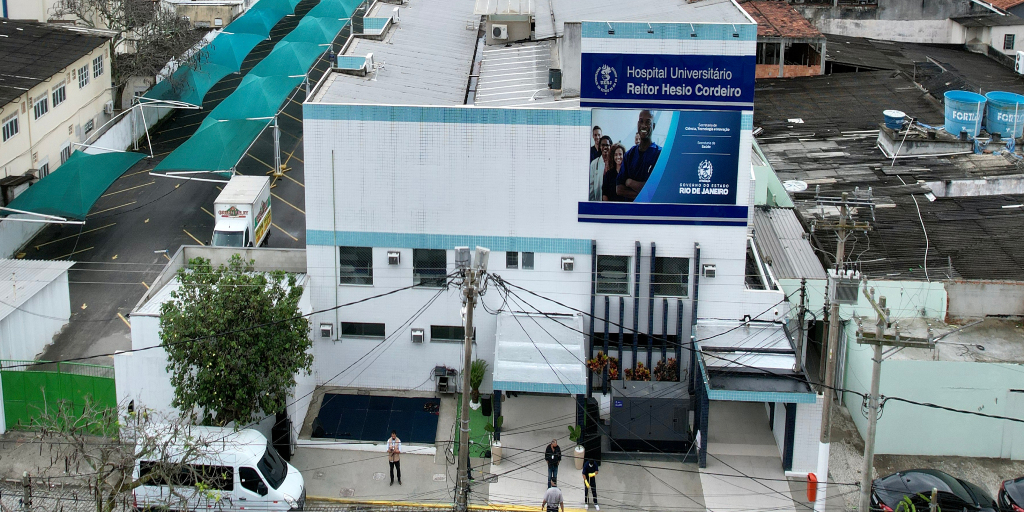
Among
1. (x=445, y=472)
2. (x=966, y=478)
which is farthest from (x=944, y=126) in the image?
(x=445, y=472)

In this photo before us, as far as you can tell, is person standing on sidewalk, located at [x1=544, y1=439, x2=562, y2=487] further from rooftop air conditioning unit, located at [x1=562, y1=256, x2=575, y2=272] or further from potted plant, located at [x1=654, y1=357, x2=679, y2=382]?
rooftop air conditioning unit, located at [x1=562, y1=256, x2=575, y2=272]

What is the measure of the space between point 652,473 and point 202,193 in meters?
23.7

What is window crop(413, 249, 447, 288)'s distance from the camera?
104ft

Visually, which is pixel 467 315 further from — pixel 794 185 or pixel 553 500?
pixel 794 185

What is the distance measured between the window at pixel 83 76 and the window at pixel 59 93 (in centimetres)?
160

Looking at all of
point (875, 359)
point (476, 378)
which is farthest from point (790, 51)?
point (875, 359)

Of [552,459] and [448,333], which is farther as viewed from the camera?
[448,333]

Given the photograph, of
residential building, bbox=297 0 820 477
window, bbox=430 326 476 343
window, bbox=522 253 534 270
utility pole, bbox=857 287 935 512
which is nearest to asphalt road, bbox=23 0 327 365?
residential building, bbox=297 0 820 477

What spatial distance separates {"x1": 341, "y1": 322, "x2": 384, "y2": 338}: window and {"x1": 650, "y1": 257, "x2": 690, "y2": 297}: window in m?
7.94

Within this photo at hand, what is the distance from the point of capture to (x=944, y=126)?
158ft

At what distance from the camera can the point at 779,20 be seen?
65000 mm

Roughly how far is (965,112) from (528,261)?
960 inches

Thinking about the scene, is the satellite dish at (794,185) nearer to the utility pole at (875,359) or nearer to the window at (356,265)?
the window at (356,265)

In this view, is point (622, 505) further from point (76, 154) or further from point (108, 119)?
point (108, 119)
